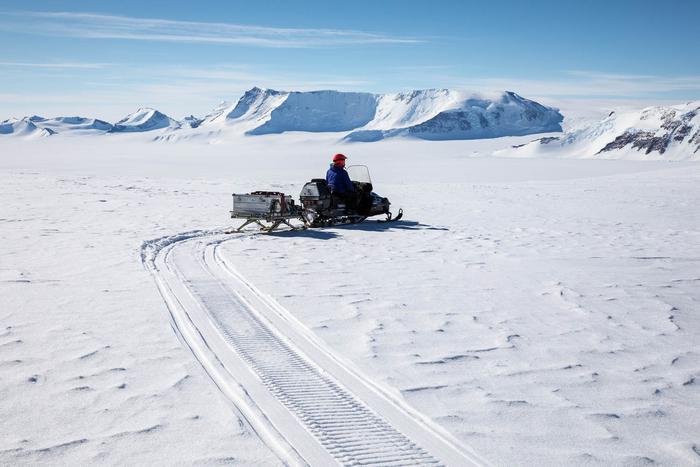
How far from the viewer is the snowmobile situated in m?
14.8

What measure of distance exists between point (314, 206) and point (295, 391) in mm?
10941

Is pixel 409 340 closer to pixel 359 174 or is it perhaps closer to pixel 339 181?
pixel 339 181

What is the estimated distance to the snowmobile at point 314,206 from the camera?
1480 centimetres

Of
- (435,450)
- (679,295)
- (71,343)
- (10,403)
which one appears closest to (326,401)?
(435,450)

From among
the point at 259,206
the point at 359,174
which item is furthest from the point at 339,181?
the point at 259,206

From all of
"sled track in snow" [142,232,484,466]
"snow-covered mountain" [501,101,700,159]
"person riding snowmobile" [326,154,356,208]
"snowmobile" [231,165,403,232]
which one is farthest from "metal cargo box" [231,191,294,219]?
"snow-covered mountain" [501,101,700,159]

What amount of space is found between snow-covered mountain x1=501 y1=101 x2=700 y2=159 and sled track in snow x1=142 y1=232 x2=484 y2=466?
12460 centimetres

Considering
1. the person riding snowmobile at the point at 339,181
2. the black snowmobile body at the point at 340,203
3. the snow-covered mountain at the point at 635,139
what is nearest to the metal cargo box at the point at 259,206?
the black snowmobile body at the point at 340,203

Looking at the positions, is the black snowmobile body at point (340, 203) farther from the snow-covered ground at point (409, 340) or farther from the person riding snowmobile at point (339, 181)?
the snow-covered ground at point (409, 340)

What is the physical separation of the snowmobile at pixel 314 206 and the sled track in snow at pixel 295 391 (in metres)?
6.50

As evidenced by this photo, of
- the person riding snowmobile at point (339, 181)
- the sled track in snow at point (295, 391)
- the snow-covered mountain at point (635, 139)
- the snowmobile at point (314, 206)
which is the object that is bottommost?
the sled track in snow at point (295, 391)

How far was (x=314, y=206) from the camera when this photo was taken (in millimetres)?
15781

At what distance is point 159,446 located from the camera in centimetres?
414

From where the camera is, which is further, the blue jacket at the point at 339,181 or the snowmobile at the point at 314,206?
the blue jacket at the point at 339,181
